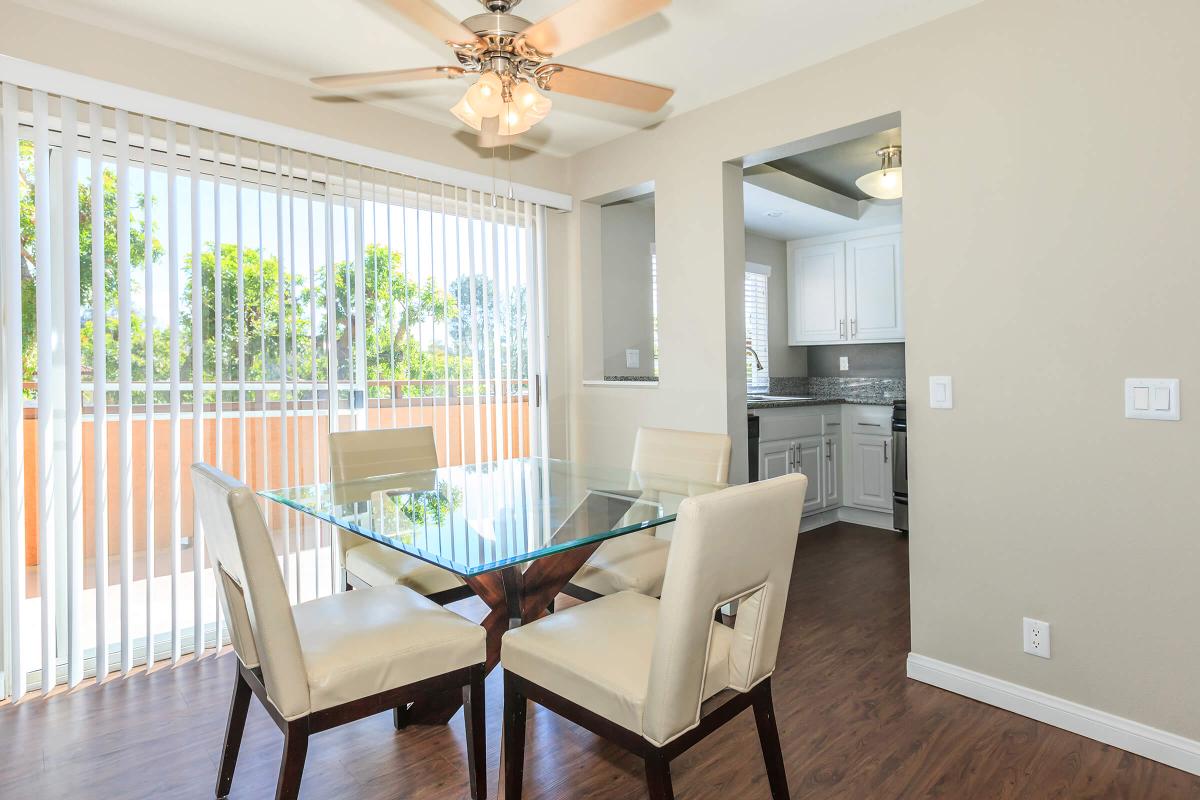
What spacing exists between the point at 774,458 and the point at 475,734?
2.92 metres

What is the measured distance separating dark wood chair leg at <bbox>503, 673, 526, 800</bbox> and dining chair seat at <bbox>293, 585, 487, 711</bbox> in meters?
0.18

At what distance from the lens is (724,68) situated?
2807 mm

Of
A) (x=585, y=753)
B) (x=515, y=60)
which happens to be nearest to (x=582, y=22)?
(x=515, y=60)

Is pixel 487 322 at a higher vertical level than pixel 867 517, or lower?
higher

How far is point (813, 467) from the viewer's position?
4.52 meters

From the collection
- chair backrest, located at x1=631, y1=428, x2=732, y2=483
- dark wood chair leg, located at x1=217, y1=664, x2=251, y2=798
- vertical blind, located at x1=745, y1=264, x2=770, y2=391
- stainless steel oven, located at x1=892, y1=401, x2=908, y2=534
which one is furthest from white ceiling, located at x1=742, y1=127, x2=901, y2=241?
dark wood chair leg, located at x1=217, y1=664, x2=251, y2=798

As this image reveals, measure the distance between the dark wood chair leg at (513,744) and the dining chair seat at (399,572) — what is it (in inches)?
26.4

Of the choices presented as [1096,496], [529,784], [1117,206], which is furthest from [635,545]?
[1117,206]

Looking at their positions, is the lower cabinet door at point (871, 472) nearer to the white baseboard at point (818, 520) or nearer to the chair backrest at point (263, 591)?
the white baseboard at point (818, 520)

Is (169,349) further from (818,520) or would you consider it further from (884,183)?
(818,520)

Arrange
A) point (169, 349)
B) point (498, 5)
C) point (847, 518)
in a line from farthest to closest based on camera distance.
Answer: point (847, 518), point (169, 349), point (498, 5)

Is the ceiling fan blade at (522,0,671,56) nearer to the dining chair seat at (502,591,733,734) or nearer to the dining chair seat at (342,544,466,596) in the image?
the dining chair seat at (502,591,733,734)

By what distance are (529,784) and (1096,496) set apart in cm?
188

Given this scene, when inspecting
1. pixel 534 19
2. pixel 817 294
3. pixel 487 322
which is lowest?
pixel 487 322
